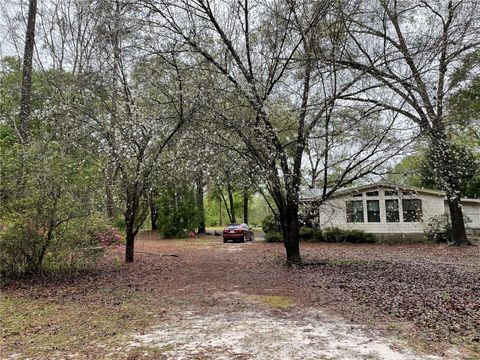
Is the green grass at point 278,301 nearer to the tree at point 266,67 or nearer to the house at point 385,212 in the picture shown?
the tree at point 266,67

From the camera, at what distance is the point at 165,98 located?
9.09 m

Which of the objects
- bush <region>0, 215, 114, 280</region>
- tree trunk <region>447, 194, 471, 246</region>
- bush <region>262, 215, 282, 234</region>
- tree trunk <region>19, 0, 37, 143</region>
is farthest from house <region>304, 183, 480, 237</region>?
tree trunk <region>19, 0, 37, 143</region>

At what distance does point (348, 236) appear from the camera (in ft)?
60.0

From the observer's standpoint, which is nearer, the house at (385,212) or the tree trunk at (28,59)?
the tree trunk at (28,59)

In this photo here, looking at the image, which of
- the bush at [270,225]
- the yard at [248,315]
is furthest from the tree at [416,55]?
the bush at [270,225]

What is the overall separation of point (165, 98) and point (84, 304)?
5.21m

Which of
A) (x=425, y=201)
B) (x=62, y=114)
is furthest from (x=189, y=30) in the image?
(x=425, y=201)

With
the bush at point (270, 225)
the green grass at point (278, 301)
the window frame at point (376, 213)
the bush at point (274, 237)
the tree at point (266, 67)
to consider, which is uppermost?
the tree at point (266, 67)

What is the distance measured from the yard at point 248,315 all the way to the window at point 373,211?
931 centimetres

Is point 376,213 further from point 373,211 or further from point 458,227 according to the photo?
point 458,227

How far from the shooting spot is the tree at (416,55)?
28.5ft

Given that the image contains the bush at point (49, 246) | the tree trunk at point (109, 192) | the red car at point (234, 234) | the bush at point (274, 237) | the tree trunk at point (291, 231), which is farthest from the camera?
the red car at point (234, 234)

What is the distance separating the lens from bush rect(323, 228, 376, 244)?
18.1 metres

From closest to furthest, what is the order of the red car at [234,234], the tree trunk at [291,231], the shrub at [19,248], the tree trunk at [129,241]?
the shrub at [19,248] → the tree trunk at [291,231] → the tree trunk at [129,241] → the red car at [234,234]
